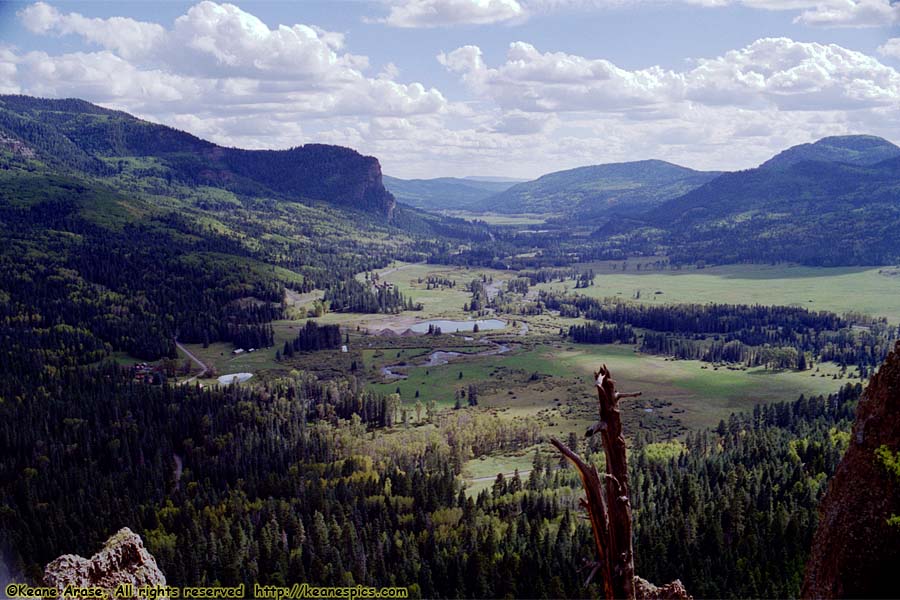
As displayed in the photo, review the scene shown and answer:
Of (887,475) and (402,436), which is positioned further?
(402,436)

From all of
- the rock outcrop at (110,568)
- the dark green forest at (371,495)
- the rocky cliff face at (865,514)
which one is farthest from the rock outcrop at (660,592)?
the dark green forest at (371,495)

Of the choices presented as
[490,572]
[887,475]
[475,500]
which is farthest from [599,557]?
[475,500]

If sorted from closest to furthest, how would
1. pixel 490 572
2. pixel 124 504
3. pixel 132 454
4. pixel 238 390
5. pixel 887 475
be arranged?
pixel 887 475 → pixel 490 572 → pixel 124 504 → pixel 132 454 → pixel 238 390

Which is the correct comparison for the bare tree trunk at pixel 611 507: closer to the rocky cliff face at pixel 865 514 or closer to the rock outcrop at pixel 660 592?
the rocky cliff face at pixel 865 514

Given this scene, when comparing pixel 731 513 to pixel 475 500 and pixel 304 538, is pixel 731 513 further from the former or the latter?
pixel 304 538

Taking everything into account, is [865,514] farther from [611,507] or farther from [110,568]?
[110,568]

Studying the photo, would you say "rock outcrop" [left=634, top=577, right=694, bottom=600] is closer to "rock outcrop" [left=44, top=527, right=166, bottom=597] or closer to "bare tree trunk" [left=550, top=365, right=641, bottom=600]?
"bare tree trunk" [left=550, top=365, right=641, bottom=600]
